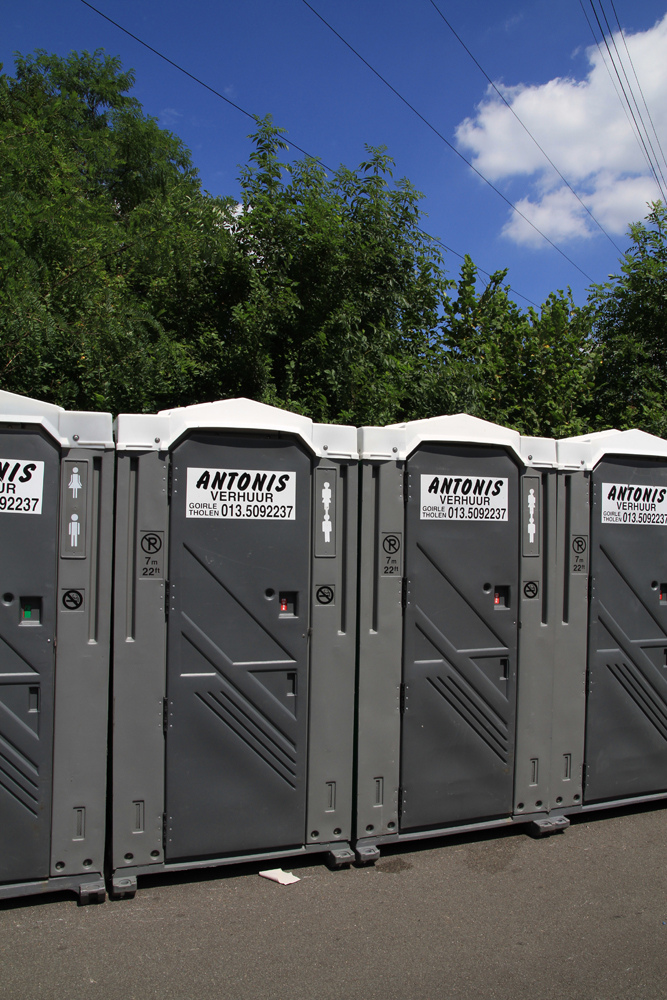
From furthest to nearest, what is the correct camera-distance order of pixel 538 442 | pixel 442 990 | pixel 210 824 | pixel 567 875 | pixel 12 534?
pixel 538 442
pixel 567 875
pixel 210 824
pixel 12 534
pixel 442 990

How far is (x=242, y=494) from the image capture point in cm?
412

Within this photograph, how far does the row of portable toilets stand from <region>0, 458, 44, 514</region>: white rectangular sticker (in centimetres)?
1

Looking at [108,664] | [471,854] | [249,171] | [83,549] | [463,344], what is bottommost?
[471,854]

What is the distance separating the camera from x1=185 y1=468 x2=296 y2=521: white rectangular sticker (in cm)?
403

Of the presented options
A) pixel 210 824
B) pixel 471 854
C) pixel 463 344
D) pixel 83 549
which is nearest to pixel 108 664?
pixel 83 549

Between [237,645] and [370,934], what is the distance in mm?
1621

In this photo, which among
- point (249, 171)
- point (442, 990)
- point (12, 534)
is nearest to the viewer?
point (442, 990)

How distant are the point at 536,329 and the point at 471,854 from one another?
21.5ft

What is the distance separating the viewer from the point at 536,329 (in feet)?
29.6

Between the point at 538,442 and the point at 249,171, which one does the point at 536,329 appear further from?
the point at 538,442

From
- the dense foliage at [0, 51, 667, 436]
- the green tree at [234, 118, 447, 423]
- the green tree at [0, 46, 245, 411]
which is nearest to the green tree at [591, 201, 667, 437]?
the dense foliage at [0, 51, 667, 436]

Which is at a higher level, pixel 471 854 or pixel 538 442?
pixel 538 442

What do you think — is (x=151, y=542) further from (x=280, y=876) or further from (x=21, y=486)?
(x=280, y=876)

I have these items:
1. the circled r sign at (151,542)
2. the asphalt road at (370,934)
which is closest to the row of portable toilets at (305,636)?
the circled r sign at (151,542)
